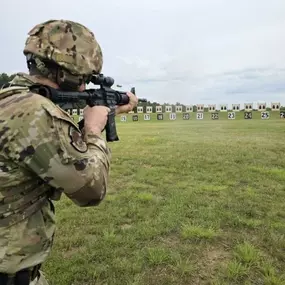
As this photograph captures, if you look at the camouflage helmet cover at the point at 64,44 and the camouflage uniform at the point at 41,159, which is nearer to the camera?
the camouflage uniform at the point at 41,159

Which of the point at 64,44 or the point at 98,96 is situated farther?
the point at 98,96

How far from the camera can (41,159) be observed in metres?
1.41

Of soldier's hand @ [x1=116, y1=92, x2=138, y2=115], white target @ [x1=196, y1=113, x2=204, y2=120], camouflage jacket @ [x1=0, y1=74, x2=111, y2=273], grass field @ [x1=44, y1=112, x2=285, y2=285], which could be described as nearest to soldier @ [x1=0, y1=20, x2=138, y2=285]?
camouflage jacket @ [x1=0, y1=74, x2=111, y2=273]

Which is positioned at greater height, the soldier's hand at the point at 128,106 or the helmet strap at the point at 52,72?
the helmet strap at the point at 52,72

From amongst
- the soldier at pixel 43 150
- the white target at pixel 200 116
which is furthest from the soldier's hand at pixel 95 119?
the white target at pixel 200 116

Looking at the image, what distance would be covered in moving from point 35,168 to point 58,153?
0.11 m

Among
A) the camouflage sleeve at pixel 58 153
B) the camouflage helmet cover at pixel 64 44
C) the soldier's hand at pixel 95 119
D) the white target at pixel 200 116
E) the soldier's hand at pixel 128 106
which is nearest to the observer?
the camouflage sleeve at pixel 58 153

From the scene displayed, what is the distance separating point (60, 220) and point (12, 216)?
2734 mm

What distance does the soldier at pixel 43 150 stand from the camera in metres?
1.40

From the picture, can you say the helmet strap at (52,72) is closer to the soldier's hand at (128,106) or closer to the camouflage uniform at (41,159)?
the camouflage uniform at (41,159)

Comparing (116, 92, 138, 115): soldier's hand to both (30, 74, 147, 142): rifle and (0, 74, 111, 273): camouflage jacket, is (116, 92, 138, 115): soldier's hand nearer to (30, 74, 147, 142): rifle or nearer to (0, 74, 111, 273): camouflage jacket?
(30, 74, 147, 142): rifle

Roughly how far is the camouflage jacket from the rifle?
100 millimetres

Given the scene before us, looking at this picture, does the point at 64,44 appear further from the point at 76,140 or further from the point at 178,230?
the point at 178,230

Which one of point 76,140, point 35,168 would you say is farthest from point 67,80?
point 35,168
